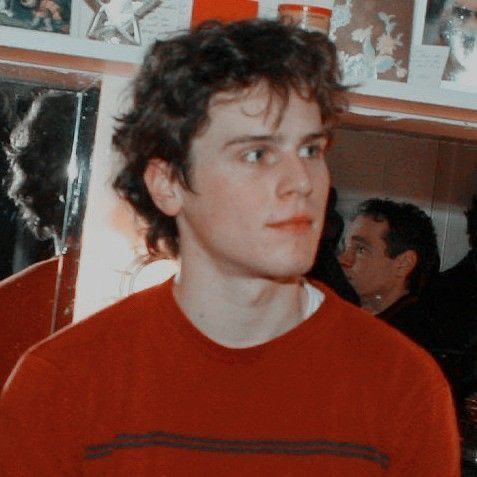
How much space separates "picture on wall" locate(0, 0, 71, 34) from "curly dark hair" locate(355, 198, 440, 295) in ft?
1.98

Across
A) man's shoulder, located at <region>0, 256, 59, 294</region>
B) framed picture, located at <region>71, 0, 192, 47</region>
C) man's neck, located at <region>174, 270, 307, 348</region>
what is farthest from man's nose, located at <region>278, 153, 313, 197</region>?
man's shoulder, located at <region>0, 256, 59, 294</region>

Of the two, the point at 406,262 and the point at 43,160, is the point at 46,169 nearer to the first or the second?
the point at 43,160

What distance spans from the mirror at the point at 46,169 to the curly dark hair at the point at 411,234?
51 cm

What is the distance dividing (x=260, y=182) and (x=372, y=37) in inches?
21.5

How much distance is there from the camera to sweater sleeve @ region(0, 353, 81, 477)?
124cm

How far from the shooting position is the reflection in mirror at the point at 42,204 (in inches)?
63.2

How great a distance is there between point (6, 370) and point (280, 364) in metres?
0.52

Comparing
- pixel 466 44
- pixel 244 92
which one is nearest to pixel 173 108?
pixel 244 92

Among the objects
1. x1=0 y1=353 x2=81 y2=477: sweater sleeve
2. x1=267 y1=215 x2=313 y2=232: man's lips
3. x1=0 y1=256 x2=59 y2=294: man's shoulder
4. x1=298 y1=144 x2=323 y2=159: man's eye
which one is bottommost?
x1=0 y1=353 x2=81 y2=477: sweater sleeve

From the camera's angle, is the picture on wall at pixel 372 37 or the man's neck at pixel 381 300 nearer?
the picture on wall at pixel 372 37

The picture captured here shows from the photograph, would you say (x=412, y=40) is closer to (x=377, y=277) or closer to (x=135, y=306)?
(x=377, y=277)

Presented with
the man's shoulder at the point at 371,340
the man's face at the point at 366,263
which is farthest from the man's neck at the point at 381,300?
the man's shoulder at the point at 371,340

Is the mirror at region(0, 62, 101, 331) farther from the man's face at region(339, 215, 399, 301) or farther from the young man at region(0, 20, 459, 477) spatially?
the man's face at region(339, 215, 399, 301)

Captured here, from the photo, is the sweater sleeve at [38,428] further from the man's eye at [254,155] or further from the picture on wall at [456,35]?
the picture on wall at [456,35]
